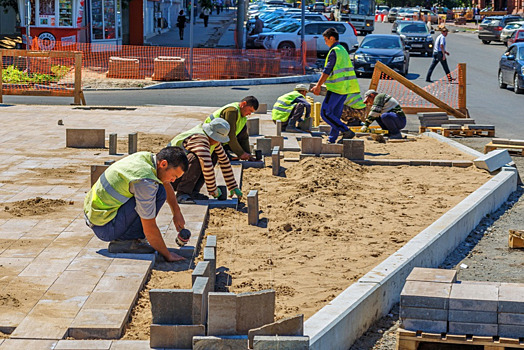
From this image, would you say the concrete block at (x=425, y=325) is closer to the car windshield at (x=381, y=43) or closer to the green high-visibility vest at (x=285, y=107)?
the green high-visibility vest at (x=285, y=107)

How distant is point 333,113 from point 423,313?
8621 mm

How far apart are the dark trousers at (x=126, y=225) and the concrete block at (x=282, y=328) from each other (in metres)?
2.32

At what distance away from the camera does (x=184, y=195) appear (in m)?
9.65

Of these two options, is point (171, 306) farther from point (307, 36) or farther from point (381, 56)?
point (307, 36)

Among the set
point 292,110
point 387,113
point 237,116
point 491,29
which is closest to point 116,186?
point 237,116

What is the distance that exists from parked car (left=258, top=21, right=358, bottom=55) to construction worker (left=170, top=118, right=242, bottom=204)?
82.4 ft

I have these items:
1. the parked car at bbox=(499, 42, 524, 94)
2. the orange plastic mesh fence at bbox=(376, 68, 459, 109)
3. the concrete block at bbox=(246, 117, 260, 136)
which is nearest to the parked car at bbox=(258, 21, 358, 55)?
the parked car at bbox=(499, 42, 524, 94)

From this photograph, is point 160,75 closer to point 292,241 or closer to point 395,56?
point 395,56

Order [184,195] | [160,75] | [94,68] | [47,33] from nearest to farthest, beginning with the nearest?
[184,195], [160,75], [94,68], [47,33]

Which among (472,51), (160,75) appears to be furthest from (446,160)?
(472,51)

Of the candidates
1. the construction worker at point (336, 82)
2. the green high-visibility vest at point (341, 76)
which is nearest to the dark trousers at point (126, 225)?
the construction worker at point (336, 82)

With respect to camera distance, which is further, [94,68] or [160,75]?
[94,68]

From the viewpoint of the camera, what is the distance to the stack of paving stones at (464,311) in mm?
5363

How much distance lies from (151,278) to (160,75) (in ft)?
64.2
